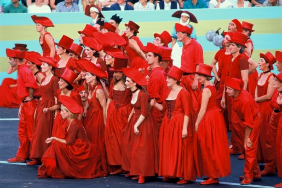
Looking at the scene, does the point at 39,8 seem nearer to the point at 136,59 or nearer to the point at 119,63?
the point at 136,59

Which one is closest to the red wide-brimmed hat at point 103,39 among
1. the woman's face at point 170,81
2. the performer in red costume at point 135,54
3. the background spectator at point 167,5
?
the performer in red costume at point 135,54

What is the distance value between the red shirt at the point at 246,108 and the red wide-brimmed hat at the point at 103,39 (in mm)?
2480

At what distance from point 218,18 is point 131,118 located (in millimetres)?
6592

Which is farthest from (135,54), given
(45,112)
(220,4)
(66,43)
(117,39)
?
(220,4)

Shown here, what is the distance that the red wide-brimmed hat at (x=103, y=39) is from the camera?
11.3 meters

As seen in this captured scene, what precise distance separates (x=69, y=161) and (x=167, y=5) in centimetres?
703

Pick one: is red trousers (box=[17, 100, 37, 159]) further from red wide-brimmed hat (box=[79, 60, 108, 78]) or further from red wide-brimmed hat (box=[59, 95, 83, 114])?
red wide-brimmed hat (box=[79, 60, 108, 78])

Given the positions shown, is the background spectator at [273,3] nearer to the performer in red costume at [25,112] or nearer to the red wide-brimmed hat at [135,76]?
the performer in red costume at [25,112]

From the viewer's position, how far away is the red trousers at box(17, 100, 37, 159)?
11180 mm

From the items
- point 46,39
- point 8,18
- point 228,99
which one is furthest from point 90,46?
point 8,18

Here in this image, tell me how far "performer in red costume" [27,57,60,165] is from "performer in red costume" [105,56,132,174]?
3.12 feet

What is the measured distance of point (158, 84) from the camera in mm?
10312

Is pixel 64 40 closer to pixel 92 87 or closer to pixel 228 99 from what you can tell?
pixel 92 87

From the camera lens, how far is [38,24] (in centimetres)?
1238
